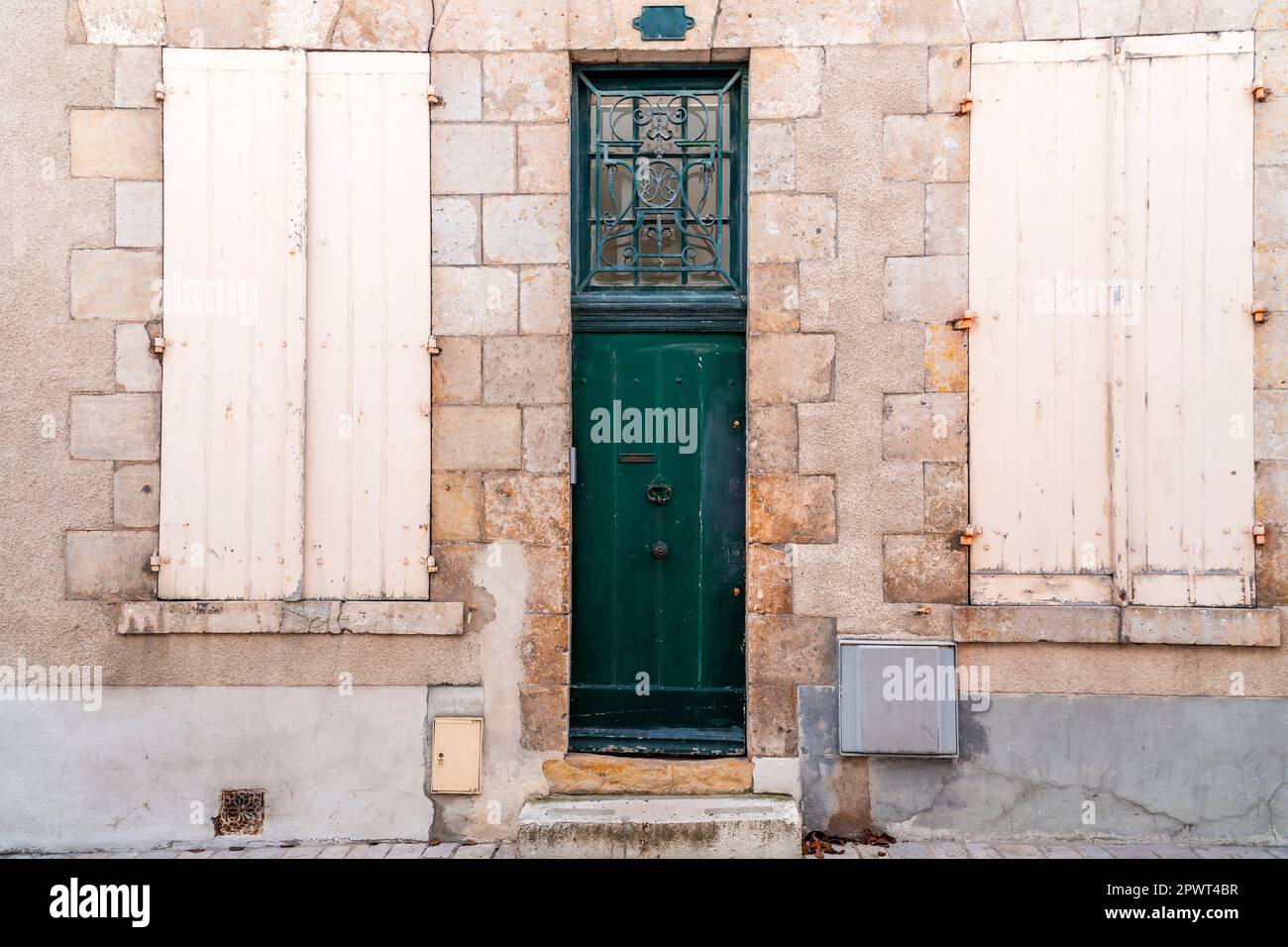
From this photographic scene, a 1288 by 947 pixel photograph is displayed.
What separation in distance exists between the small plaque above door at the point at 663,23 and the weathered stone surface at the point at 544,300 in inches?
46.6

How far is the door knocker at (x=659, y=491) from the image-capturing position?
4.16 m

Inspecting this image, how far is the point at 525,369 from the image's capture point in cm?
407

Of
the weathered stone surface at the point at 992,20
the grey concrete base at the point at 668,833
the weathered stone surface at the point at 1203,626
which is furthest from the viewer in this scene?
the weathered stone surface at the point at 992,20

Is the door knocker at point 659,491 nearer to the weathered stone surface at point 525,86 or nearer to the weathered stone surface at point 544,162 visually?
the weathered stone surface at point 544,162

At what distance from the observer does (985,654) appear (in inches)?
Result: 156

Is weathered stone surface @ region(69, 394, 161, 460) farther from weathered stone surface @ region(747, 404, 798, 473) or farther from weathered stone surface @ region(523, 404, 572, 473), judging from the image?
weathered stone surface @ region(747, 404, 798, 473)

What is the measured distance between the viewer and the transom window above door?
4.18m

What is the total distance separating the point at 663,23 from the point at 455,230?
139 cm

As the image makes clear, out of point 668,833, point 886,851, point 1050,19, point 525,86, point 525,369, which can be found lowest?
point 886,851

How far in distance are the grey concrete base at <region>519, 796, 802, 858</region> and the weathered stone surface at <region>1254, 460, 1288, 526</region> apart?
255 centimetres

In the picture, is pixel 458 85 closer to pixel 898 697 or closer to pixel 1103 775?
pixel 898 697

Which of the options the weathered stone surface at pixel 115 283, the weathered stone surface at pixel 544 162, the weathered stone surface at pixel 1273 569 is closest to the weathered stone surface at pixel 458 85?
the weathered stone surface at pixel 544 162

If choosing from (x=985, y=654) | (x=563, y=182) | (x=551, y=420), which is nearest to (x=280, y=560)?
(x=551, y=420)

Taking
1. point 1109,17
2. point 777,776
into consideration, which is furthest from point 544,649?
point 1109,17
